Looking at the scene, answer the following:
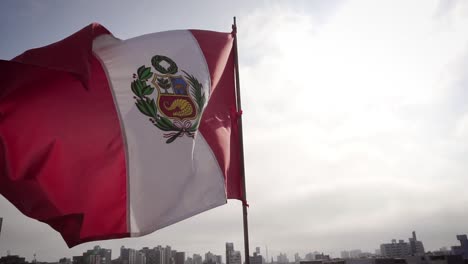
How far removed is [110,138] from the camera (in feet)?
18.8

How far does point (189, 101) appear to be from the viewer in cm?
638

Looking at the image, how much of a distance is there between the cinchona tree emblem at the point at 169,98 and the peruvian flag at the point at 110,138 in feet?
0.06

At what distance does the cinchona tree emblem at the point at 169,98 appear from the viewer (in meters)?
6.08

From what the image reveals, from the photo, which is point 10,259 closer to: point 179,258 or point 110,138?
point 179,258

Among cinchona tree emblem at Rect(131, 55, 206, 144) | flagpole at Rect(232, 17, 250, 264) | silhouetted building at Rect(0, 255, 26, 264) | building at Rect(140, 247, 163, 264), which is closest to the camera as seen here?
flagpole at Rect(232, 17, 250, 264)

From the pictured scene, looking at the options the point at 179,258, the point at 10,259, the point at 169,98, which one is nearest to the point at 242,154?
the point at 169,98

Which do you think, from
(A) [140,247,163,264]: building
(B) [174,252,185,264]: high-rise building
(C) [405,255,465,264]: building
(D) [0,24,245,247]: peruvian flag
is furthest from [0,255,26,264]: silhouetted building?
(D) [0,24,245,247]: peruvian flag

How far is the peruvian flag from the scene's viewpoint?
521cm

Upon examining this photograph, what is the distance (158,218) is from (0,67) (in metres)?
3.12

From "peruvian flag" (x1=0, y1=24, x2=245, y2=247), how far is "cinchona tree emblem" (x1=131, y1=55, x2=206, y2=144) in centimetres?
2

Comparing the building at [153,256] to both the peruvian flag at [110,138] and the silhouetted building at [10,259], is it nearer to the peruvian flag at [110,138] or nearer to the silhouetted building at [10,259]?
the silhouetted building at [10,259]

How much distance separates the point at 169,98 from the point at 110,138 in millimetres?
1201

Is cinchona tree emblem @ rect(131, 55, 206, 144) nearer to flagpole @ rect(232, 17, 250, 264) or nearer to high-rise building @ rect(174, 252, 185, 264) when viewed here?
flagpole @ rect(232, 17, 250, 264)

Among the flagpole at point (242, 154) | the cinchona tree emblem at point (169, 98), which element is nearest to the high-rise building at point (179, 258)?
the flagpole at point (242, 154)
